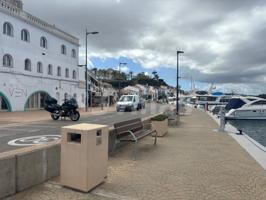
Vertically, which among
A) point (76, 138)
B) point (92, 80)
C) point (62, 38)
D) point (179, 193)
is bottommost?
point (179, 193)

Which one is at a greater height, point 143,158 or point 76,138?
point 76,138

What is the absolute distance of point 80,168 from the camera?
4.93 meters

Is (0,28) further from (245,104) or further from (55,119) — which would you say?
(245,104)

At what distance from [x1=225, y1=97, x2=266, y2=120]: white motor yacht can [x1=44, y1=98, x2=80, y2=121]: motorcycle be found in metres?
20.2

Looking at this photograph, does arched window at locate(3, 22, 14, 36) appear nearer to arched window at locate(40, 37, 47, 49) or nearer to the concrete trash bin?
arched window at locate(40, 37, 47, 49)

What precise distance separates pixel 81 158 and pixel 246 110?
1325 inches

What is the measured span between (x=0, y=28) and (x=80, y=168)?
26.0m

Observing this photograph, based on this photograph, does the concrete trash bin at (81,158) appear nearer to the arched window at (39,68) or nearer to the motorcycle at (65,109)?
the motorcycle at (65,109)

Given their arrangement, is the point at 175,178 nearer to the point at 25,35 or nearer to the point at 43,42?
the point at 25,35

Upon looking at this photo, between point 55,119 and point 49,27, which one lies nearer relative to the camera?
point 55,119

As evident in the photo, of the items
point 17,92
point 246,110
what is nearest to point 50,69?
point 17,92

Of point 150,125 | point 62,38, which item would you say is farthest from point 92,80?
point 150,125

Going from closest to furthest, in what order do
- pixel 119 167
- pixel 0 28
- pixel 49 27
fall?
pixel 119 167, pixel 0 28, pixel 49 27

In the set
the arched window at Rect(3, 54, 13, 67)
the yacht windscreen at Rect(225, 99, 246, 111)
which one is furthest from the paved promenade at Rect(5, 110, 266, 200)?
the yacht windscreen at Rect(225, 99, 246, 111)
